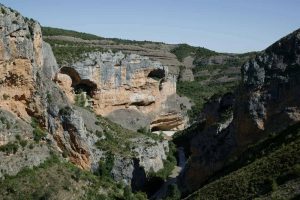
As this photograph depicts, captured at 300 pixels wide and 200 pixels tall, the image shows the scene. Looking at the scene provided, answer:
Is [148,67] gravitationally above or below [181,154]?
above

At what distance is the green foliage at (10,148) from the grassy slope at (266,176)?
19.4 meters

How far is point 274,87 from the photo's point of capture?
1713 inches

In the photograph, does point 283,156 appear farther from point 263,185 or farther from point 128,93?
point 128,93

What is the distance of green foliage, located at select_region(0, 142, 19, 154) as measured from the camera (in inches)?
1753

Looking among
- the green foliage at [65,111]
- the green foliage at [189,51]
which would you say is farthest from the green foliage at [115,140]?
the green foliage at [189,51]

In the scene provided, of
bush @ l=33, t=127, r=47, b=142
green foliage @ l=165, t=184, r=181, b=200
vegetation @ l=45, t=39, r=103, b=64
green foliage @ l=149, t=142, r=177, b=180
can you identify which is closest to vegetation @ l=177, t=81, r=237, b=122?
green foliage @ l=149, t=142, r=177, b=180

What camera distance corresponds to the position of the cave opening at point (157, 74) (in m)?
80.8

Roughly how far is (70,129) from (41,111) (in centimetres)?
320

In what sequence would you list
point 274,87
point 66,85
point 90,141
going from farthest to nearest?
1. point 66,85
2. point 90,141
3. point 274,87

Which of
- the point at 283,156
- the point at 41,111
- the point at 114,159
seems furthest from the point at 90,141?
the point at 283,156

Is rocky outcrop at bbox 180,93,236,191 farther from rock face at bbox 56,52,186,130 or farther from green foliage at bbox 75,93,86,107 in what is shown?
rock face at bbox 56,52,186,130

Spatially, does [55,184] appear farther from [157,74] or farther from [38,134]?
[157,74]

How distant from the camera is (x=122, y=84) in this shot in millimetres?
76438

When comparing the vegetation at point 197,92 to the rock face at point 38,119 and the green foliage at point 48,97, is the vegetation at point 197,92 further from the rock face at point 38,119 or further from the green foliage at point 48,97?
the green foliage at point 48,97
